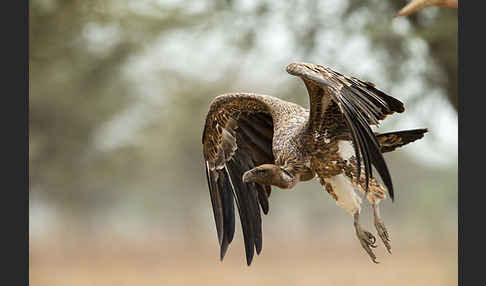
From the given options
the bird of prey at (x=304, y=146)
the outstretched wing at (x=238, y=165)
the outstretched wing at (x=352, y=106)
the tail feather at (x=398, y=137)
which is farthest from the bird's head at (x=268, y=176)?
the outstretched wing at (x=238, y=165)

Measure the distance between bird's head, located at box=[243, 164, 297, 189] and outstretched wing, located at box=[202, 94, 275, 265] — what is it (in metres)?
0.77

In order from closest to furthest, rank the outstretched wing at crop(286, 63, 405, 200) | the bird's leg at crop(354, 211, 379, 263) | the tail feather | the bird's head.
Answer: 1. the outstretched wing at crop(286, 63, 405, 200)
2. the bird's head
3. the tail feather
4. the bird's leg at crop(354, 211, 379, 263)

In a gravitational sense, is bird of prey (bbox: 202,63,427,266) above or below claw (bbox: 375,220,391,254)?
above

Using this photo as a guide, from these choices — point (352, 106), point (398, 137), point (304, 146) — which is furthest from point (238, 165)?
point (352, 106)

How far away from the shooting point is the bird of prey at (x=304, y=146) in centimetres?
314

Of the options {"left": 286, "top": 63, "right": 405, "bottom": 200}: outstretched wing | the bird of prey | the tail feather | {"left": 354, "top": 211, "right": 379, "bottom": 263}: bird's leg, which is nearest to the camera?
{"left": 286, "top": 63, "right": 405, "bottom": 200}: outstretched wing

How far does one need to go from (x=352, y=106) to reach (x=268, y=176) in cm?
52

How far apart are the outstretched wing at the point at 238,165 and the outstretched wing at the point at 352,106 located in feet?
2.36

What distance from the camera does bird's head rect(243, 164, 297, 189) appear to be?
328 centimetres

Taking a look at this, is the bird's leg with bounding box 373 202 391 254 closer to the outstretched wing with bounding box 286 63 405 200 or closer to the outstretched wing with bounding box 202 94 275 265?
the outstretched wing with bounding box 286 63 405 200

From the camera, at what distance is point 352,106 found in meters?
3.09

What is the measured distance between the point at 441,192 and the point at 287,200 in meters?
2.79

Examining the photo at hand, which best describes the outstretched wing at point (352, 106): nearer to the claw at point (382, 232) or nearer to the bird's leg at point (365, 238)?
the claw at point (382, 232)

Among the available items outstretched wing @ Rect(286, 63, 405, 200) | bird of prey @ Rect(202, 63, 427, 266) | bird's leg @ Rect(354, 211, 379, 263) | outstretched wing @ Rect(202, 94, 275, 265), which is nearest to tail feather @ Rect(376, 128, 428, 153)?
bird of prey @ Rect(202, 63, 427, 266)
